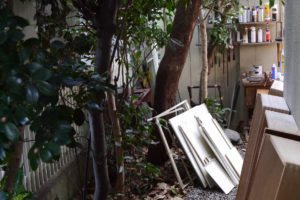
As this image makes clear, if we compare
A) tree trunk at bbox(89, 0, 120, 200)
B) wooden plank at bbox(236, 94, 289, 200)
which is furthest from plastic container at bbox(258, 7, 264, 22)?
wooden plank at bbox(236, 94, 289, 200)

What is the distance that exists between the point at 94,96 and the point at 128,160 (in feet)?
7.20

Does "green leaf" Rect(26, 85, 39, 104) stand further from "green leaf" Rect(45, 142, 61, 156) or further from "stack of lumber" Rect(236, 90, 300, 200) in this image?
"stack of lumber" Rect(236, 90, 300, 200)

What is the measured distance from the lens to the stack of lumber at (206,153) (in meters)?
4.05

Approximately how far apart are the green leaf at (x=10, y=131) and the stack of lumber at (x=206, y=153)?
3.31 m

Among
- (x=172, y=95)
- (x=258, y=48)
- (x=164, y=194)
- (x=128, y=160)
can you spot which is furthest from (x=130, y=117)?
(x=258, y=48)

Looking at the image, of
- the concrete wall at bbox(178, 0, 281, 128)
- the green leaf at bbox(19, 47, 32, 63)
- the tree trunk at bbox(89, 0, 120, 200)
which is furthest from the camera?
the concrete wall at bbox(178, 0, 281, 128)

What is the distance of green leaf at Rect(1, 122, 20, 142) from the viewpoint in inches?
32.1

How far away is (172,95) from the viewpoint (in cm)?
453

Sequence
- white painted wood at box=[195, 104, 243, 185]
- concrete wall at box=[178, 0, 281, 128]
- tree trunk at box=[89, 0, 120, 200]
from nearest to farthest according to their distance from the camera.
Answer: tree trunk at box=[89, 0, 120, 200]
white painted wood at box=[195, 104, 243, 185]
concrete wall at box=[178, 0, 281, 128]

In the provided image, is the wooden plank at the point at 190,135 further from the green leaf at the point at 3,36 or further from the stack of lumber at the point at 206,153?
the green leaf at the point at 3,36

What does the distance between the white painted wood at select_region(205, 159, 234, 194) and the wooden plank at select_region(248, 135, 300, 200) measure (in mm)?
3417

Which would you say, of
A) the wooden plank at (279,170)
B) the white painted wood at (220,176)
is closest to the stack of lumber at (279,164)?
the wooden plank at (279,170)

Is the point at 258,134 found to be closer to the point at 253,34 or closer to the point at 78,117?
the point at 78,117

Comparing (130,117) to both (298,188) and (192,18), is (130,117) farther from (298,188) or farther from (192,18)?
(298,188)
